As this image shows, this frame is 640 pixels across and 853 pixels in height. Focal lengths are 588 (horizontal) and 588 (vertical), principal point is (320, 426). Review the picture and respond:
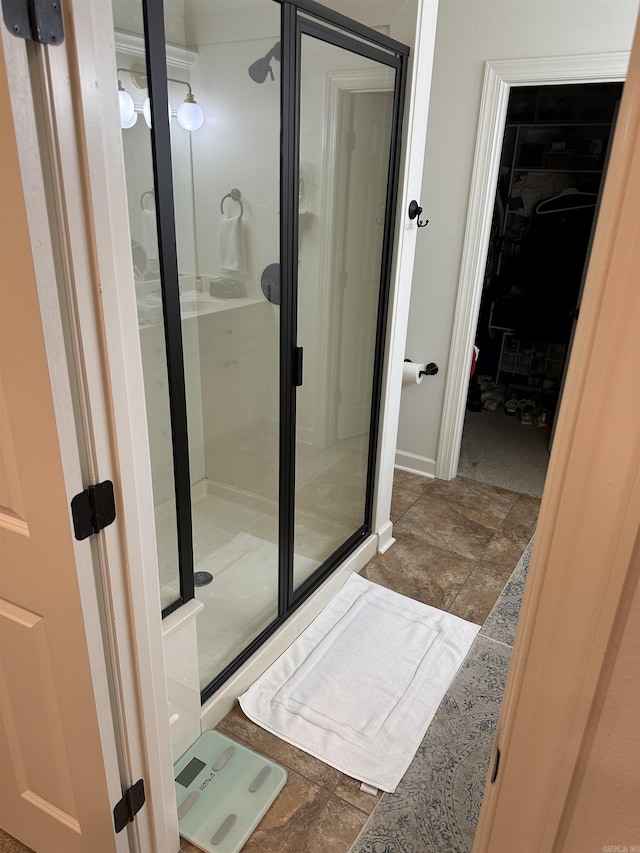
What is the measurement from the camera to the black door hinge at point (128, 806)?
1270 millimetres

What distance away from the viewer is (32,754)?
133 cm

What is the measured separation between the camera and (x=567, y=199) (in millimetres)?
4293

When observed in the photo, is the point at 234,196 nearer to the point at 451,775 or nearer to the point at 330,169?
the point at 330,169

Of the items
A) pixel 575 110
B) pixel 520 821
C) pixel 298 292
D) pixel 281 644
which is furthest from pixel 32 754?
pixel 575 110

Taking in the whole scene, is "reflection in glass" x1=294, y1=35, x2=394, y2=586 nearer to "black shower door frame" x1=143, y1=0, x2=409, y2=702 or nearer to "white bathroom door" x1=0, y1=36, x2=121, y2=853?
"black shower door frame" x1=143, y1=0, x2=409, y2=702

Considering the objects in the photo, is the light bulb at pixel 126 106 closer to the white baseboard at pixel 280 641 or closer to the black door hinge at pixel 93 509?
the black door hinge at pixel 93 509

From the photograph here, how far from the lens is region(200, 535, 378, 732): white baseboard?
190 centimetres

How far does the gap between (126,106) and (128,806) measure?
59.8 inches

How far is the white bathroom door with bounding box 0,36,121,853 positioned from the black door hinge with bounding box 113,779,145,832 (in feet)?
0.06

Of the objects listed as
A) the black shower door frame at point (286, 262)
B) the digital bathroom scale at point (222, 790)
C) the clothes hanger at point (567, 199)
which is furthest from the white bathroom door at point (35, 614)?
the clothes hanger at point (567, 199)

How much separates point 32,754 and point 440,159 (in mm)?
2989

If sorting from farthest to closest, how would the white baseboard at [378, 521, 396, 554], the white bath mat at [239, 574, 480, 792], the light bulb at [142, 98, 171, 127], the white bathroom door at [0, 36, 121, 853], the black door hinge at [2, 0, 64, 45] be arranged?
1. the white baseboard at [378, 521, 396, 554]
2. the white bath mat at [239, 574, 480, 792]
3. the light bulb at [142, 98, 171, 127]
4. the white bathroom door at [0, 36, 121, 853]
5. the black door hinge at [2, 0, 64, 45]

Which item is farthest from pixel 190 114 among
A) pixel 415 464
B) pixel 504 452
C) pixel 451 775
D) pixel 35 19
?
pixel 504 452

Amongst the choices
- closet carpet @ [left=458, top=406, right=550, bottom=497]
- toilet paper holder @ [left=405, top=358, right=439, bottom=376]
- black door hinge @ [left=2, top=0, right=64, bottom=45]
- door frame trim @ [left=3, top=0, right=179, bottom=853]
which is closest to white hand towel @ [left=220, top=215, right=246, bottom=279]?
door frame trim @ [left=3, top=0, right=179, bottom=853]
